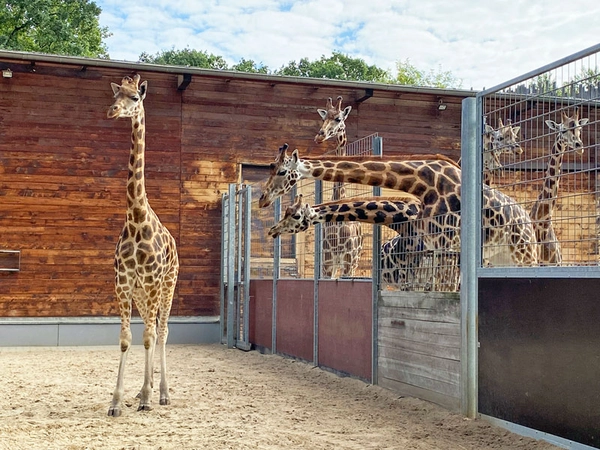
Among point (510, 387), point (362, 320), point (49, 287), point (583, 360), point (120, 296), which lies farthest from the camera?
point (49, 287)

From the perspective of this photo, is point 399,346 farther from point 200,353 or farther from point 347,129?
point 347,129

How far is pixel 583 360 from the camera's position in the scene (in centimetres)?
490

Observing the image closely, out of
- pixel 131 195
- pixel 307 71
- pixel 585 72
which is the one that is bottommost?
pixel 131 195

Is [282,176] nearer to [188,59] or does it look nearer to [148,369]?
[148,369]

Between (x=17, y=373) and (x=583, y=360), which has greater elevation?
(x=583, y=360)

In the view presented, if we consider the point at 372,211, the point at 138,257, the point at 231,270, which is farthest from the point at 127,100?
the point at 231,270

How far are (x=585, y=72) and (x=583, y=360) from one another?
1.86m

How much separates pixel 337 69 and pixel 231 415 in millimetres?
37736

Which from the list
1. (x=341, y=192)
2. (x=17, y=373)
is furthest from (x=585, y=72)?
(x=17, y=373)

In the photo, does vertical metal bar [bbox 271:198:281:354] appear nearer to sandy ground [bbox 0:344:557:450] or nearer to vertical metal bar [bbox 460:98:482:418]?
sandy ground [bbox 0:344:557:450]

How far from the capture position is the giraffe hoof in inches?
258

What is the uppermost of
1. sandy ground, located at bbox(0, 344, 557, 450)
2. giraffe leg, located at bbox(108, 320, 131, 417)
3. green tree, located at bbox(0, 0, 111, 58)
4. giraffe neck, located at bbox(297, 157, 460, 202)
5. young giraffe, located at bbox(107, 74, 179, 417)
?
green tree, located at bbox(0, 0, 111, 58)

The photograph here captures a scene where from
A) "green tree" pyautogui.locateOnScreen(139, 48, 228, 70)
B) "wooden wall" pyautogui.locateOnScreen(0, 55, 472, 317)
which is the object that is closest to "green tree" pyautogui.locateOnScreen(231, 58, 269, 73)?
"green tree" pyautogui.locateOnScreen(139, 48, 228, 70)

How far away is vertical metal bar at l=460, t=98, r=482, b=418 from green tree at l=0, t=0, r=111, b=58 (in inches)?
1034
